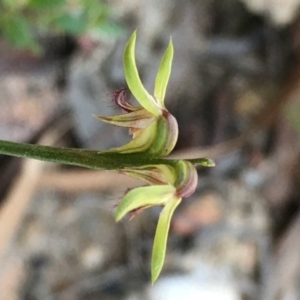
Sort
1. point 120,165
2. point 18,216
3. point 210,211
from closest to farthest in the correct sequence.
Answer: point 120,165 → point 18,216 → point 210,211

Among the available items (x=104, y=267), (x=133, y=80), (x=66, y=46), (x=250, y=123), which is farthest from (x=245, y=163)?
(x=133, y=80)

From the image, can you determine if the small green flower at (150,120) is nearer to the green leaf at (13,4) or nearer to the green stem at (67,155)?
the green stem at (67,155)

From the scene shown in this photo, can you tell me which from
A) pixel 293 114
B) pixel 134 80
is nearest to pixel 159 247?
pixel 134 80

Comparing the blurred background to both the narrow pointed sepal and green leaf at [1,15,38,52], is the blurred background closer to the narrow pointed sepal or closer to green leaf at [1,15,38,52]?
green leaf at [1,15,38,52]

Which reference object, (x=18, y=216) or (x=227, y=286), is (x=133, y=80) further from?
(x=227, y=286)

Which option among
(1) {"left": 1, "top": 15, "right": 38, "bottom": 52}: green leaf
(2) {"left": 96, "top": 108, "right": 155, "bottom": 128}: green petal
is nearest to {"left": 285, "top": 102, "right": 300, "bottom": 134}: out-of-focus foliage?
(1) {"left": 1, "top": 15, "right": 38, "bottom": 52}: green leaf

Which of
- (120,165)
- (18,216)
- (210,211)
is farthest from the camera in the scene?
(210,211)

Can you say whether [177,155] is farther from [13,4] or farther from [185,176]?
[185,176]
